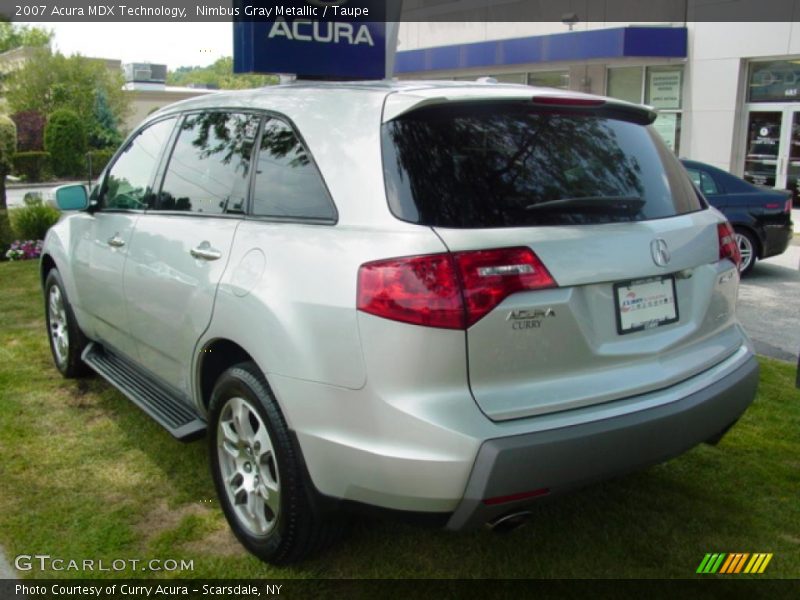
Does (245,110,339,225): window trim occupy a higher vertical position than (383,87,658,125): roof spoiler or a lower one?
lower

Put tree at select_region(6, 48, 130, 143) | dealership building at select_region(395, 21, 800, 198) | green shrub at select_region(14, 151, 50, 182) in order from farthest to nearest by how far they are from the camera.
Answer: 1. tree at select_region(6, 48, 130, 143)
2. green shrub at select_region(14, 151, 50, 182)
3. dealership building at select_region(395, 21, 800, 198)

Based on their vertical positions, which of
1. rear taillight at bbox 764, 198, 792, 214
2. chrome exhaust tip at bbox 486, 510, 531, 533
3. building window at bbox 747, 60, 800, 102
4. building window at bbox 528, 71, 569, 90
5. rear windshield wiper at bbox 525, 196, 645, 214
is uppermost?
building window at bbox 528, 71, 569, 90

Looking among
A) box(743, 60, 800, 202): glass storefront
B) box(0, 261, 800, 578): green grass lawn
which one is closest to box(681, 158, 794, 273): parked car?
box(0, 261, 800, 578): green grass lawn

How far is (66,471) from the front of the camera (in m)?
4.06

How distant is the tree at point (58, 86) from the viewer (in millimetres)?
47156

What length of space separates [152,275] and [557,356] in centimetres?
210

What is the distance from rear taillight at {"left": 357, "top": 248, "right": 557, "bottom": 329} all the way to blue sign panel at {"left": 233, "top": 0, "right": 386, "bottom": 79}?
409 cm

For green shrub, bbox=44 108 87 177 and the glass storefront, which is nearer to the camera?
the glass storefront

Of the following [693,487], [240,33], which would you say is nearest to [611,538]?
[693,487]

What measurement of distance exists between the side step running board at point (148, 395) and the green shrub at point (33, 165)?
35785mm

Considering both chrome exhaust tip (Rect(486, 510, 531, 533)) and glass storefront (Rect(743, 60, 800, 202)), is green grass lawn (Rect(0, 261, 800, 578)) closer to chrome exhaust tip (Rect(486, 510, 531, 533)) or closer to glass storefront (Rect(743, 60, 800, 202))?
chrome exhaust tip (Rect(486, 510, 531, 533))

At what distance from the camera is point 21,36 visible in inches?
3115

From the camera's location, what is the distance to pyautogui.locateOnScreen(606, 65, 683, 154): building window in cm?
2016

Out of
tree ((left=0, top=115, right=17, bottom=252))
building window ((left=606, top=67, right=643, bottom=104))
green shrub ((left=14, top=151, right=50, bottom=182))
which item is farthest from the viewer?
green shrub ((left=14, top=151, right=50, bottom=182))
